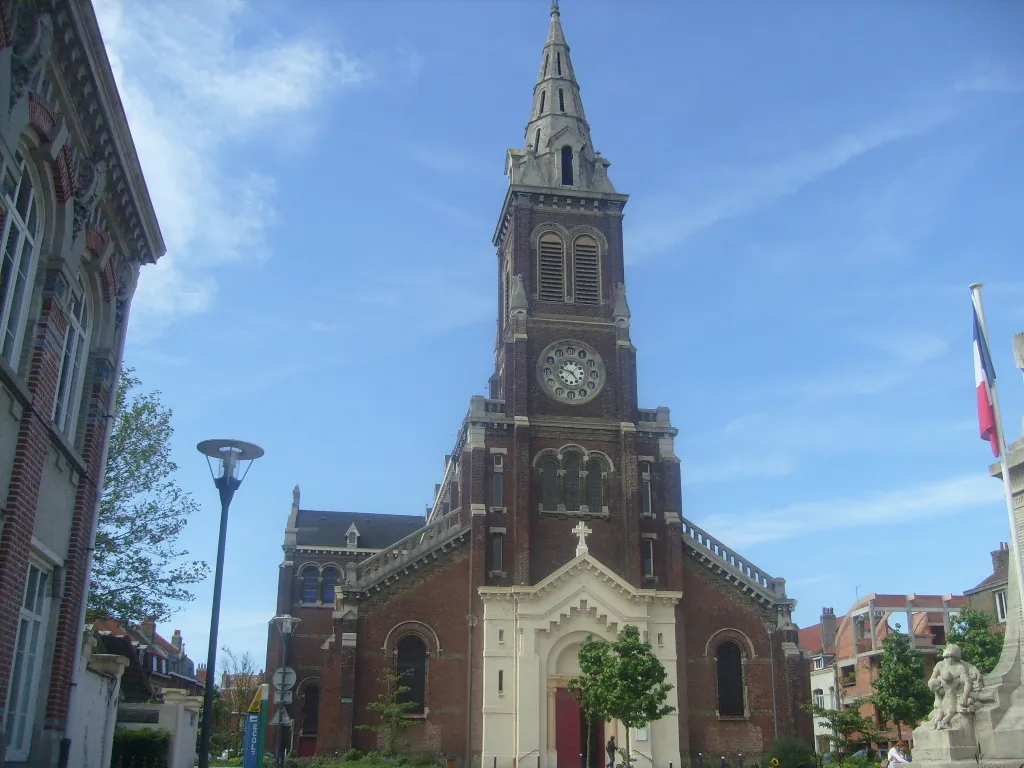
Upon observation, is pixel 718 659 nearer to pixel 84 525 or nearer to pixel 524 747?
pixel 524 747

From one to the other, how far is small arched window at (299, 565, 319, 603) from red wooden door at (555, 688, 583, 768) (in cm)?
2232

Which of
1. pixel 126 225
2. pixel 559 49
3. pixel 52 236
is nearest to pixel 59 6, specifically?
pixel 52 236

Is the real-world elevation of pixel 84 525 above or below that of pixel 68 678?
above

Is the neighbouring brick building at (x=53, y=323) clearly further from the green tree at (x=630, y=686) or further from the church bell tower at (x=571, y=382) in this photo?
the church bell tower at (x=571, y=382)

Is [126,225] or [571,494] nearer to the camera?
[126,225]

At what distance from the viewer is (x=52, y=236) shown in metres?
14.2

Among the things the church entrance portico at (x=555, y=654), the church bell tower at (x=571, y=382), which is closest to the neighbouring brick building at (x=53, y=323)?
the church entrance portico at (x=555, y=654)

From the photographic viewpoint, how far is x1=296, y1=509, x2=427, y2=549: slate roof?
61438mm

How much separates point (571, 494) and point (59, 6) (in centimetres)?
3525

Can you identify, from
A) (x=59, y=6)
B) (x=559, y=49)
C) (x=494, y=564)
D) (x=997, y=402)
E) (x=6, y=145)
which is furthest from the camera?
(x=559, y=49)

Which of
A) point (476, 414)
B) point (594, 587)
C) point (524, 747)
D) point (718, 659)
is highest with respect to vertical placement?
point (476, 414)

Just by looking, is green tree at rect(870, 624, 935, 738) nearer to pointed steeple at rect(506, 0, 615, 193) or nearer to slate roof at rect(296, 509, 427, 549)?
pointed steeple at rect(506, 0, 615, 193)

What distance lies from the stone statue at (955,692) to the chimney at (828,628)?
60.4 metres

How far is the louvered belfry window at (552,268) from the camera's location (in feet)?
162
